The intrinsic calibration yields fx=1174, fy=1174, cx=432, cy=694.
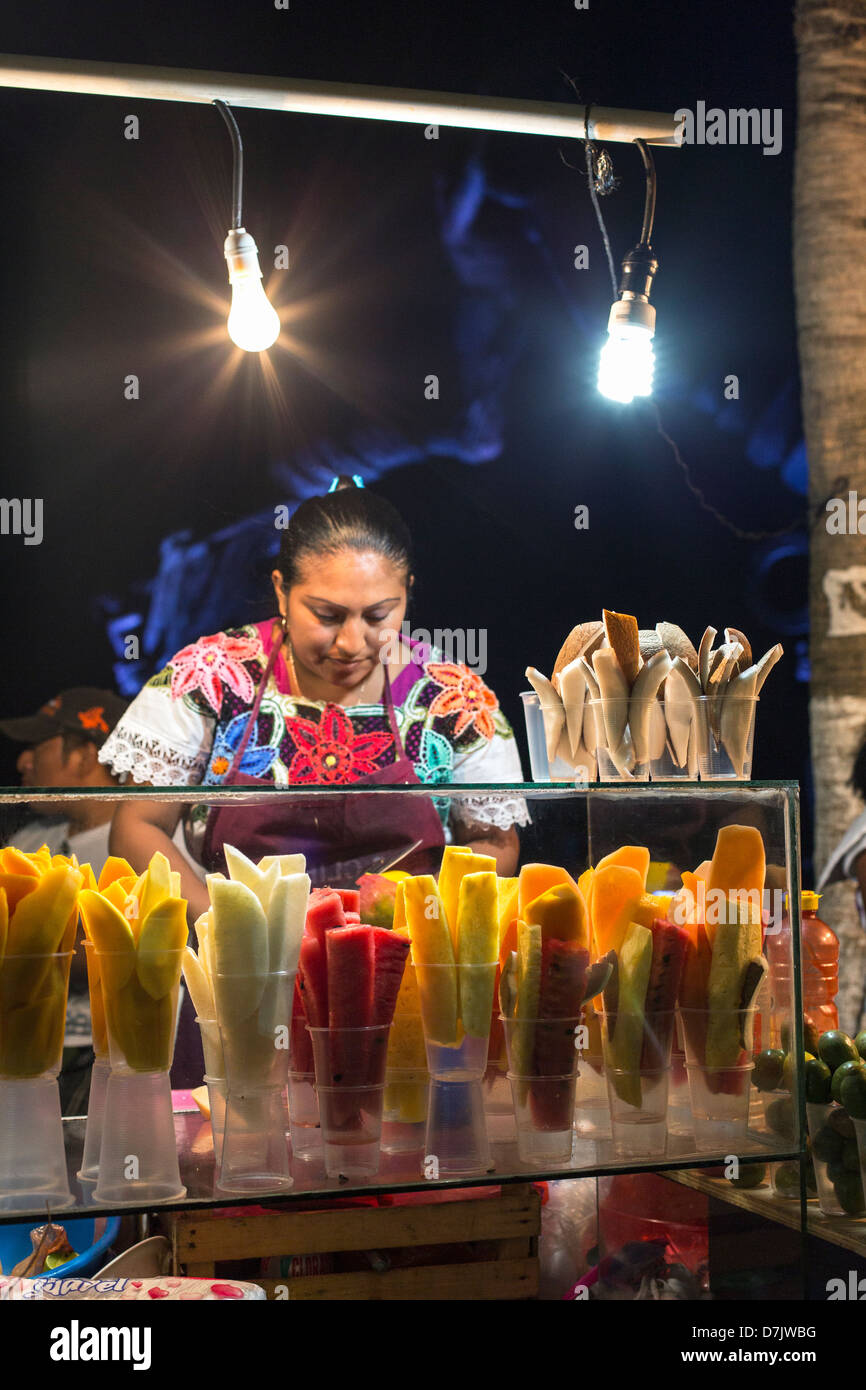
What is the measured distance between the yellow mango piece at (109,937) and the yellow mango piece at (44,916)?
15 millimetres

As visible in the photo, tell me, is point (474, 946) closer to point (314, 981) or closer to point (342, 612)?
point (314, 981)

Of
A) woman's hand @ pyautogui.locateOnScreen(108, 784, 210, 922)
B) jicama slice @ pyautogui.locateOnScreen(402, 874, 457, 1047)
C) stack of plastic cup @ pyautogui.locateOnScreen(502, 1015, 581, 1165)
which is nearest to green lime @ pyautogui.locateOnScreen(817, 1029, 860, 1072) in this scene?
stack of plastic cup @ pyautogui.locateOnScreen(502, 1015, 581, 1165)

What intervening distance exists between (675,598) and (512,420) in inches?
26.0

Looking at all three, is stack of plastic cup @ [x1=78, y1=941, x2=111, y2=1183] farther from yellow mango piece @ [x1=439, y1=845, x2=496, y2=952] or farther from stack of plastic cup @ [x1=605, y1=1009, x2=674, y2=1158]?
stack of plastic cup @ [x1=605, y1=1009, x2=674, y2=1158]

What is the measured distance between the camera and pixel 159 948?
966 mm

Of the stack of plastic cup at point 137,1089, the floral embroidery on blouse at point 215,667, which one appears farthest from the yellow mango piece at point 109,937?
the floral embroidery on blouse at point 215,667

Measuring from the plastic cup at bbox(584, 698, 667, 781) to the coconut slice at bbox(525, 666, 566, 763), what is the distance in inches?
2.4

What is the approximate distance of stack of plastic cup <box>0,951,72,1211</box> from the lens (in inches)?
36.8

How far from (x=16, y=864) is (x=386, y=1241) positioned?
0.49 m

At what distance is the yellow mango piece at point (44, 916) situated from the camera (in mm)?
946
